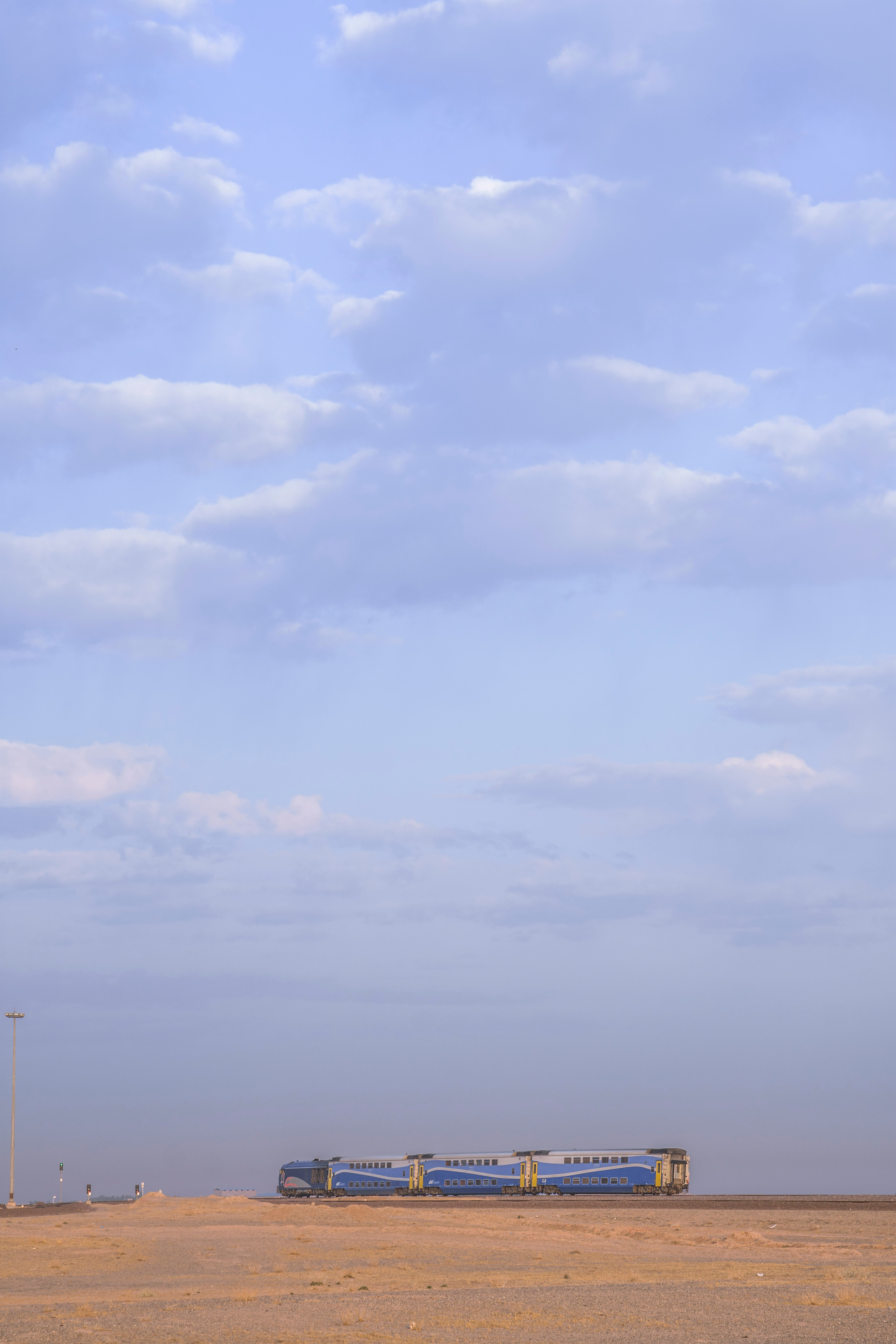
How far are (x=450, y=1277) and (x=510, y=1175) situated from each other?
6902 centimetres

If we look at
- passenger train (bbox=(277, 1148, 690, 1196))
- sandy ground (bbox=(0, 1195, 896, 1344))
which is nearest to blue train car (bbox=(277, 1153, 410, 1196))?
passenger train (bbox=(277, 1148, 690, 1196))

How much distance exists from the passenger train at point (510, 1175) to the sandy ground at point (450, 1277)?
79.0ft

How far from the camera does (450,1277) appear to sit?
42094mm

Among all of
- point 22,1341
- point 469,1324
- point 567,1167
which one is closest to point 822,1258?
point 469,1324

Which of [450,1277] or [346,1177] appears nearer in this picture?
[450,1277]

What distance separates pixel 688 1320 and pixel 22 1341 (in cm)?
1540

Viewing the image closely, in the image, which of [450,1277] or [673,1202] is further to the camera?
[673,1202]

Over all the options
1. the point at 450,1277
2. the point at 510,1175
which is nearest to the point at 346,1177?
the point at 510,1175

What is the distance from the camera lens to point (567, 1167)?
104m

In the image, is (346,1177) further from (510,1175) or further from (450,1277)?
(450,1277)

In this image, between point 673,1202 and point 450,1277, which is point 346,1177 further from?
point 450,1277

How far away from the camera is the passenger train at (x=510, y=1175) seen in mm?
101812

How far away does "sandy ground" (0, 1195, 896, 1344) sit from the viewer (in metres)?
28.9

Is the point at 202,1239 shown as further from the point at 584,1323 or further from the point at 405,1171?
the point at 405,1171
